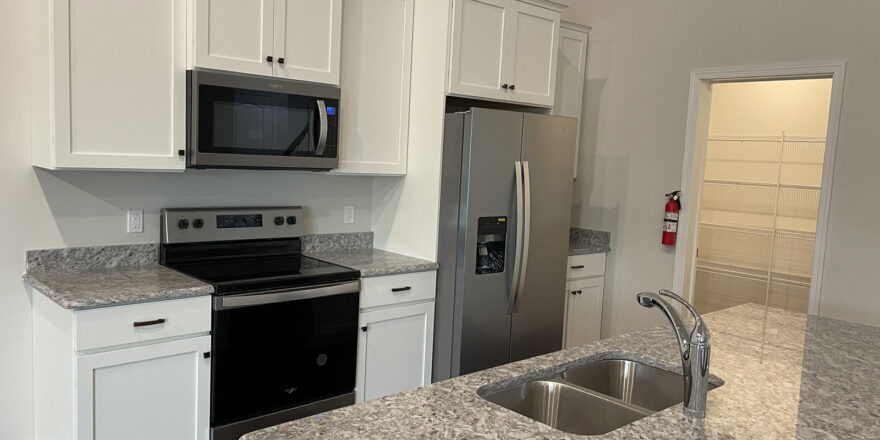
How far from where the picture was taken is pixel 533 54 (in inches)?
146

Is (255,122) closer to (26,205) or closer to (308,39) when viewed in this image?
(308,39)

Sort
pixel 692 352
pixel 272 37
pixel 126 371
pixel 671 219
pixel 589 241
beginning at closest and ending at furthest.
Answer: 1. pixel 692 352
2. pixel 126 371
3. pixel 272 37
4. pixel 671 219
5. pixel 589 241

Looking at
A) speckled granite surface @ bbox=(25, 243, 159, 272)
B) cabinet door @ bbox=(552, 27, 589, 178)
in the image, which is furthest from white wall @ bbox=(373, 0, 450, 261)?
speckled granite surface @ bbox=(25, 243, 159, 272)

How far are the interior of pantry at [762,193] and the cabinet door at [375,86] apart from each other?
9.52ft

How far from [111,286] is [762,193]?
4865 mm

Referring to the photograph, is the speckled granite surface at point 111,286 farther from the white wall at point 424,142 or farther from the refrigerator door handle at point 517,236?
the refrigerator door handle at point 517,236

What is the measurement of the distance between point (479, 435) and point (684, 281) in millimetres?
3150

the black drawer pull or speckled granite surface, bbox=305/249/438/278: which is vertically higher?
speckled granite surface, bbox=305/249/438/278

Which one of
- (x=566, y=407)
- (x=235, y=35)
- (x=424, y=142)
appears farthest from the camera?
(x=424, y=142)

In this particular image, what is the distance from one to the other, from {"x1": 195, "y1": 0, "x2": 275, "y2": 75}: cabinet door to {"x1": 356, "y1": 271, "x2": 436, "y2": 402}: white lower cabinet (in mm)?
1151

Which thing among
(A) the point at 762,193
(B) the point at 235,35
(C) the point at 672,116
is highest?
(B) the point at 235,35

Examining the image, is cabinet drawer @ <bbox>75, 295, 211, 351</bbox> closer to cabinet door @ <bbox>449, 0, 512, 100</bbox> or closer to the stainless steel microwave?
the stainless steel microwave

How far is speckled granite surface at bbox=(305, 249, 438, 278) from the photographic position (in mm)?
3175

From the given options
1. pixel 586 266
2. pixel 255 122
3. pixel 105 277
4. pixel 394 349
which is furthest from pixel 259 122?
pixel 586 266
